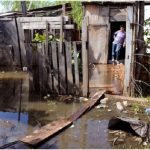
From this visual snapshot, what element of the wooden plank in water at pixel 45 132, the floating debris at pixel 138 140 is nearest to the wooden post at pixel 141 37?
the wooden plank in water at pixel 45 132

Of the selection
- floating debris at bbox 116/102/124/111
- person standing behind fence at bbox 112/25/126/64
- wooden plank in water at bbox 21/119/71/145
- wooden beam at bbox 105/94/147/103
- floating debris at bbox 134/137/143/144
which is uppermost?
person standing behind fence at bbox 112/25/126/64

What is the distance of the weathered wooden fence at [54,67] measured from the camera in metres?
9.60

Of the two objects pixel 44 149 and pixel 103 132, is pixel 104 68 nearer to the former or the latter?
pixel 103 132

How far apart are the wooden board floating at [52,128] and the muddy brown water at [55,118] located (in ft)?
0.37

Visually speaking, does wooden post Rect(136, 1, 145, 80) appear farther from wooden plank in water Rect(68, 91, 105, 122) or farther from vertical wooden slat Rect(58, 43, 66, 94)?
vertical wooden slat Rect(58, 43, 66, 94)

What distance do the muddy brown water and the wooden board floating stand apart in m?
0.11

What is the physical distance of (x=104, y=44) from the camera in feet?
40.6

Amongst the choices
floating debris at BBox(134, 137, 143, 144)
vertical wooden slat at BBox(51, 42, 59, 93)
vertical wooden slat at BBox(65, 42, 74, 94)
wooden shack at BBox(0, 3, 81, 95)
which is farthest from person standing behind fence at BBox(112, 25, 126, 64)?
floating debris at BBox(134, 137, 143, 144)

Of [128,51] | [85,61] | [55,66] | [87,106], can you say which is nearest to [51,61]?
[55,66]

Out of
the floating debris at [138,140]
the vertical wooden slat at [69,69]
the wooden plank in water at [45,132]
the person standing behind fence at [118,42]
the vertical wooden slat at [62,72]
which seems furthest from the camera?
the person standing behind fence at [118,42]

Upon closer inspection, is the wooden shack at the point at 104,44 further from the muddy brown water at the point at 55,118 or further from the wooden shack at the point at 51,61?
the muddy brown water at the point at 55,118

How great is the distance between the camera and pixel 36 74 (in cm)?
1014

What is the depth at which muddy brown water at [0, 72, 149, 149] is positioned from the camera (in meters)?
6.36

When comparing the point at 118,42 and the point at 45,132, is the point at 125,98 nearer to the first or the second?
the point at 45,132
